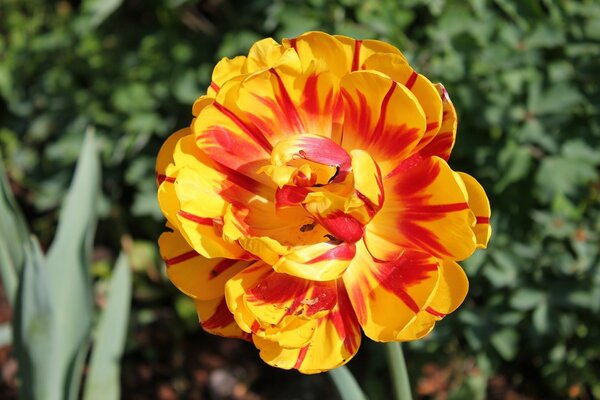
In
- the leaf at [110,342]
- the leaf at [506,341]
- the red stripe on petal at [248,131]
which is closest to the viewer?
the red stripe on petal at [248,131]

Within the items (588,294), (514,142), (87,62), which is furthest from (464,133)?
(87,62)

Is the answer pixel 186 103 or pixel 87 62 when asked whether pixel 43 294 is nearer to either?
pixel 186 103

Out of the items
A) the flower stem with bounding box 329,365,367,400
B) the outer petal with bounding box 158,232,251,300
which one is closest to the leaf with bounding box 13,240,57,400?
the outer petal with bounding box 158,232,251,300

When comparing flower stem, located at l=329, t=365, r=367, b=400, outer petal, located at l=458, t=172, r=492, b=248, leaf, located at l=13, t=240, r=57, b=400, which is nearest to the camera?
outer petal, located at l=458, t=172, r=492, b=248

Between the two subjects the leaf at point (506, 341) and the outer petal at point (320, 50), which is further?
the leaf at point (506, 341)

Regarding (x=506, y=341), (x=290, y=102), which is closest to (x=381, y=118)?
(x=290, y=102)

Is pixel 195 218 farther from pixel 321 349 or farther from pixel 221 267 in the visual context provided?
pixel 321 349

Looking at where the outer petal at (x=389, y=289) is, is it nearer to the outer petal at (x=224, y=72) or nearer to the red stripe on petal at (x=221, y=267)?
the red stripe on petal at (x=221, y=267)

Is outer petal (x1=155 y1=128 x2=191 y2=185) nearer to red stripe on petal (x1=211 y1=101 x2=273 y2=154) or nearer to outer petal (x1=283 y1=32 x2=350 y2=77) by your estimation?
red stripe on petal (x1=211 y1=101 x2=273 y2=154)

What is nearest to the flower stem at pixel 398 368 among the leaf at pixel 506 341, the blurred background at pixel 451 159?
the blurred background at pixel 451 159
